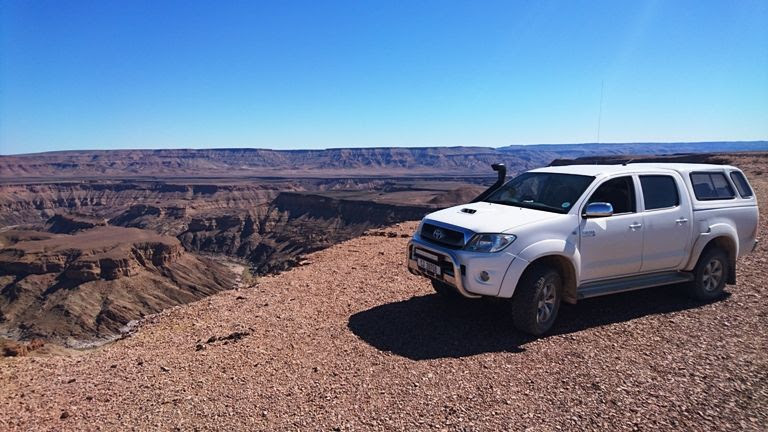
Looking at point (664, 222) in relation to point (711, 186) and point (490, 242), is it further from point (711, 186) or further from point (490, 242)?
point (490, 242)

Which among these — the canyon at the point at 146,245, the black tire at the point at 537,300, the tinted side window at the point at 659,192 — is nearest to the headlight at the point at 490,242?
the black tire at the point at 537,300

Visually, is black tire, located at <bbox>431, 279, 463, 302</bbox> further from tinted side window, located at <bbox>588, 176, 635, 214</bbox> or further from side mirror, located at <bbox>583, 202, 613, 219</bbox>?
tinted side window, located at <bbox>588, 176, 635, 214</bbox>

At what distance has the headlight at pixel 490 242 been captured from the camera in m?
5.41

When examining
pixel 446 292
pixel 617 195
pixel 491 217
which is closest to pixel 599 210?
pixel 617 195

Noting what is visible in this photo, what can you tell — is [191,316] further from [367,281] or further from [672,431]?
[672,431]

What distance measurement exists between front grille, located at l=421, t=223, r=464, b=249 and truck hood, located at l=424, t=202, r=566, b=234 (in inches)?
4.2

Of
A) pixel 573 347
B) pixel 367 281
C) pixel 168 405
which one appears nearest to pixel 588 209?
pixel 573 347

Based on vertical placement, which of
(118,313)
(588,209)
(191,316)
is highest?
(588,209)

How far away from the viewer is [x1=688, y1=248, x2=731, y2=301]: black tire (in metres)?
6.87

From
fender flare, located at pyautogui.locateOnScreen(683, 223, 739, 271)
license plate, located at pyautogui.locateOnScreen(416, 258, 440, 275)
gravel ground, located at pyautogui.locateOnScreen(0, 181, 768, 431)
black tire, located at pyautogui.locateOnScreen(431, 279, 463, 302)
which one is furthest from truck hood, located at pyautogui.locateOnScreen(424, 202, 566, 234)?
fender flare, located at pyautogui.locateOnScreen(683, 223, 739, 271)

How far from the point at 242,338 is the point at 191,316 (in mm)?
1834

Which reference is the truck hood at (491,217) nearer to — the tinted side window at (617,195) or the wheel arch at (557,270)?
the wheel arch at (557,270)

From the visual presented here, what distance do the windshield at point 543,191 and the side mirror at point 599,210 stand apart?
24 centimetres

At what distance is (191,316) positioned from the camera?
24.6 ft
